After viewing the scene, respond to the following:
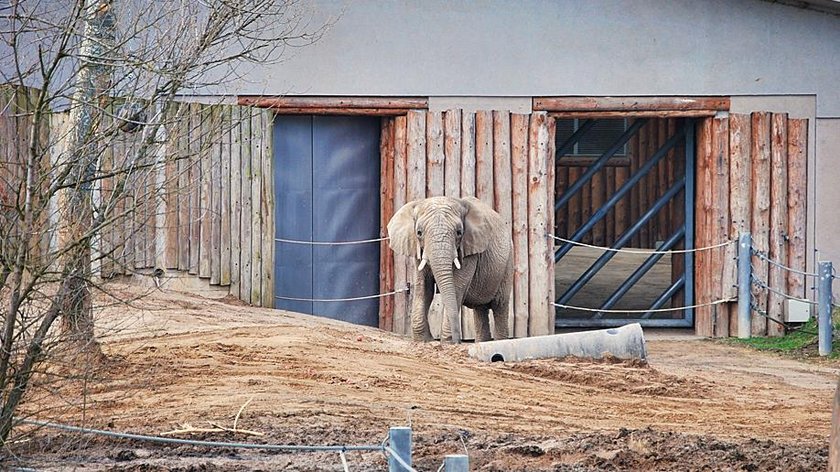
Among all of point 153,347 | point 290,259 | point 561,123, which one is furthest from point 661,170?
point 153,347

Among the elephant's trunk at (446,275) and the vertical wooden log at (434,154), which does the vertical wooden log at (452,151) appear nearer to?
the vertical wooden log at (434,154)

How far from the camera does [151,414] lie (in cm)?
858

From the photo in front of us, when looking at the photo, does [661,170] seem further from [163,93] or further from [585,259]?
[163,93]

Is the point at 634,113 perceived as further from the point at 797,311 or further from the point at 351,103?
the point at 351,103

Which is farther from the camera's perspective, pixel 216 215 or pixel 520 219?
pixel 520 219

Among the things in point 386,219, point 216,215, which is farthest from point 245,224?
point 386,219

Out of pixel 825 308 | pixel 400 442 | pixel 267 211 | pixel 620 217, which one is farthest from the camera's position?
pixel 620 217

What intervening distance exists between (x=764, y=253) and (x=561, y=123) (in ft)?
34.2

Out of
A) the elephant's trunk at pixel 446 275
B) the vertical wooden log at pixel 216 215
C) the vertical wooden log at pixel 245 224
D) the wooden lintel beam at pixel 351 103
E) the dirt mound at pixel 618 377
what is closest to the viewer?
the dirt mound at pixel 618 377

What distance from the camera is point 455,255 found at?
13453 mm

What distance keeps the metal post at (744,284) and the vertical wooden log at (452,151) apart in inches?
127

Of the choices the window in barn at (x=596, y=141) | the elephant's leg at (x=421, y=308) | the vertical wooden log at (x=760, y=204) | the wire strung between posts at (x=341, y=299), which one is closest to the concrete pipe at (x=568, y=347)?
the elephant's leg at (x=421, y=308)

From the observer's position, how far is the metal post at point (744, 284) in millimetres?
15953

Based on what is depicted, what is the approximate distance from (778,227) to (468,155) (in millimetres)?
3624
